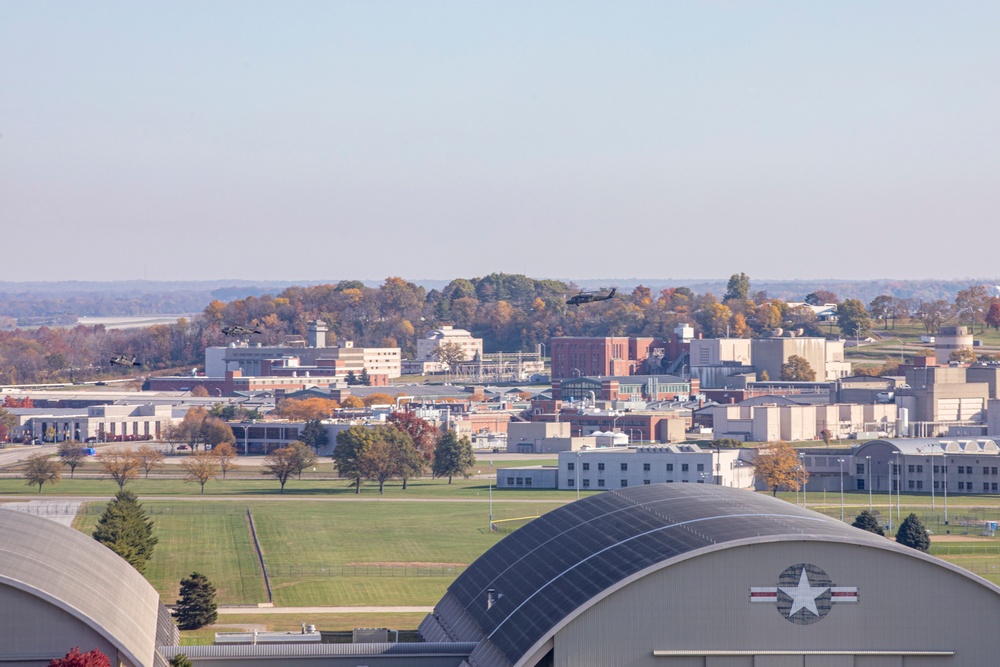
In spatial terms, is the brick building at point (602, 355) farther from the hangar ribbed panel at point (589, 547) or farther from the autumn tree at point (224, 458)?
the hangar ribbed panel at point (589, 547)

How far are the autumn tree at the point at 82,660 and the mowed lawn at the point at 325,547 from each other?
2110 centimetres

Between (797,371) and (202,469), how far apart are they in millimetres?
91294

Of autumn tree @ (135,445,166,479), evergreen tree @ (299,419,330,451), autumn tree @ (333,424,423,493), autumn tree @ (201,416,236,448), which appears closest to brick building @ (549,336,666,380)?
evergreen tree @ (299,419,330,451)

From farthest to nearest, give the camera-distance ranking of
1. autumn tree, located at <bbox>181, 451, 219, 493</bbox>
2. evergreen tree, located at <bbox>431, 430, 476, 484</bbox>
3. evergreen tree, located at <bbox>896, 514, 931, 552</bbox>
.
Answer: evergreen tree, located at <bbox>431, 430, 476, 484</bbox> → autumn tree, located at <bbox>181, 451, 219, 493</bbox> → evergreen tree, located at <bbox>896, 514, 931, 552</bbox>

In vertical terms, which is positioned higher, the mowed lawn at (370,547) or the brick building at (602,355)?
the brick building at (602,355)

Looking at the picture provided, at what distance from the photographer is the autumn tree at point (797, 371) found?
17312 centimetres

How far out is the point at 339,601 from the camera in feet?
176

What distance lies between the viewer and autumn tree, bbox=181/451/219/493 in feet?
315

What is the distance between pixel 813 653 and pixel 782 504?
22.2 feet

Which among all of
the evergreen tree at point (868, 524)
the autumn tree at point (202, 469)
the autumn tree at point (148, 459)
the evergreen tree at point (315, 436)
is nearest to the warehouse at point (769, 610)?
the evergreen tree at point (868, 524)

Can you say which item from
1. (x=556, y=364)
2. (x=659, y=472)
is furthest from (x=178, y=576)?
(x=556, y=364)

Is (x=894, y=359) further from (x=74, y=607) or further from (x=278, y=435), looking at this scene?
(x=74, y=607)

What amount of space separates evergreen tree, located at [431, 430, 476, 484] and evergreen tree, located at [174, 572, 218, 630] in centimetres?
5564

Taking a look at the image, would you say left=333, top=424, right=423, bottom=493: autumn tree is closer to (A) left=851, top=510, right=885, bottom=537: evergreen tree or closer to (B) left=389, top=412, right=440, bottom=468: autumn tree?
(B) left=389, top=412, right=440, bottom=468: autumn tree
